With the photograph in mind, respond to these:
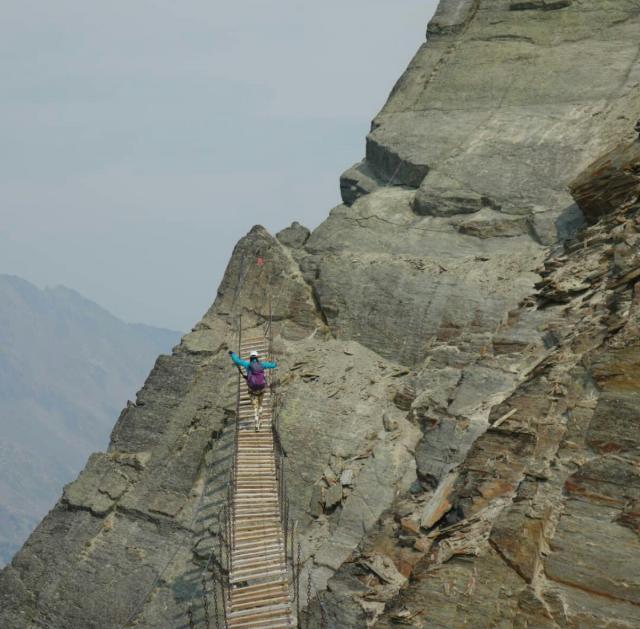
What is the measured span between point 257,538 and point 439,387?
221 inches

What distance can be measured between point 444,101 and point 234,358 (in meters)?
12.7

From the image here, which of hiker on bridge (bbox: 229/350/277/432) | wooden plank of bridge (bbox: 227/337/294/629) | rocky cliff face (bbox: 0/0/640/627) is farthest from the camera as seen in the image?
hiker on bridge (bbox: 229/350/277/432)

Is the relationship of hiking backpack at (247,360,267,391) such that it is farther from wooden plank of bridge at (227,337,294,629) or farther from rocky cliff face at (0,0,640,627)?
rocky cliff face at (0,0,640,627)

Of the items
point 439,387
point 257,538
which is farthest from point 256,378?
point 439,387

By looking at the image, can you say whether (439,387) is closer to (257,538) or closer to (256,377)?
(256,377)

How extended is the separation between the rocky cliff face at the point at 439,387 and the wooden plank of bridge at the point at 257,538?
0.90 metres

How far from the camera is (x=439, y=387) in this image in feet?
80.5

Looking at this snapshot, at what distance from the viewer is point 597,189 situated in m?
24.8

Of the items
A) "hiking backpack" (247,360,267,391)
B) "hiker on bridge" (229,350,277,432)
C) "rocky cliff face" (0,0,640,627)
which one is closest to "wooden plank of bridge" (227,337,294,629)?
"hiker on bridge" (229,350,277,432)

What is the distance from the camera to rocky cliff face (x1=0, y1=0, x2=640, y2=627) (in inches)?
659

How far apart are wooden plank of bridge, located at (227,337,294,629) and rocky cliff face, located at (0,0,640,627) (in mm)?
904

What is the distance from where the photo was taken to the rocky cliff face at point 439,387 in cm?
1673

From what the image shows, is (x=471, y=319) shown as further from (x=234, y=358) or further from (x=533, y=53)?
(x=533, y=53)

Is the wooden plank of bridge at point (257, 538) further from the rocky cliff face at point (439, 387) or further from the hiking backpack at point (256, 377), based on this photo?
A: the hiking backpack at point (256, 377)
